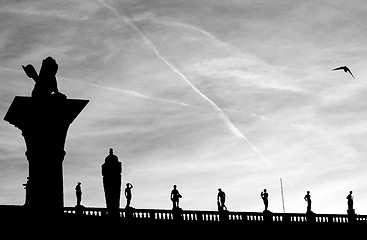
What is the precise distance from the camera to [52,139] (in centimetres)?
2931

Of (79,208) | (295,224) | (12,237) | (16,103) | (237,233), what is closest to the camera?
(16,103)

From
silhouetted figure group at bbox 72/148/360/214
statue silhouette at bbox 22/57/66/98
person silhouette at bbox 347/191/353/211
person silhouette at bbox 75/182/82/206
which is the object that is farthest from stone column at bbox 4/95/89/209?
person silhouette at bbox 347/191/353/211

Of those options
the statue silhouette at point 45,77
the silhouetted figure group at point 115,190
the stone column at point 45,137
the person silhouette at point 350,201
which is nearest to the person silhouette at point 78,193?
the silhouetted figure group at point 115,190

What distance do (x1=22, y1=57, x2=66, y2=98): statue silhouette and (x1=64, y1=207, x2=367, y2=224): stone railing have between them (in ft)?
26.8

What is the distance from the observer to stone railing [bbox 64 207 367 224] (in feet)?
124

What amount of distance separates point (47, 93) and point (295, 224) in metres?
22.9

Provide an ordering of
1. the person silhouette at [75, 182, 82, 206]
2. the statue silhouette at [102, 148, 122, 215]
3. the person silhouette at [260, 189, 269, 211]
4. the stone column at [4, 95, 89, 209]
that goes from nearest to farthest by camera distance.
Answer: the stone column at [4, 95, 89, 209], the statue silhouette at [102, 148, 122, 215], the person silhouette at [75, 182, 82, 206], the person silhouette at [260, 189, 269, 211]

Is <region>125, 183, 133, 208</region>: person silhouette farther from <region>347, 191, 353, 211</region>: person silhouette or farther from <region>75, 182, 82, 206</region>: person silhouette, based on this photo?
<region>347, 191, 353, 211</region>: person silhouette

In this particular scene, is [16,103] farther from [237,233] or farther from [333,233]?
[333,233]

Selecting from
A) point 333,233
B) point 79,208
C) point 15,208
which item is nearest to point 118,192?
point 79,208

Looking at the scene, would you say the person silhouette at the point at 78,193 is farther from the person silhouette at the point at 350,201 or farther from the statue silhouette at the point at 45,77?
the person silhouette at the point at 350,201

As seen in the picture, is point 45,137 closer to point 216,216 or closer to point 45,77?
point 45,77

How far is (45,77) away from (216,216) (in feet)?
56.5

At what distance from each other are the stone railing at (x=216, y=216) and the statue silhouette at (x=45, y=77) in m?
8.16
